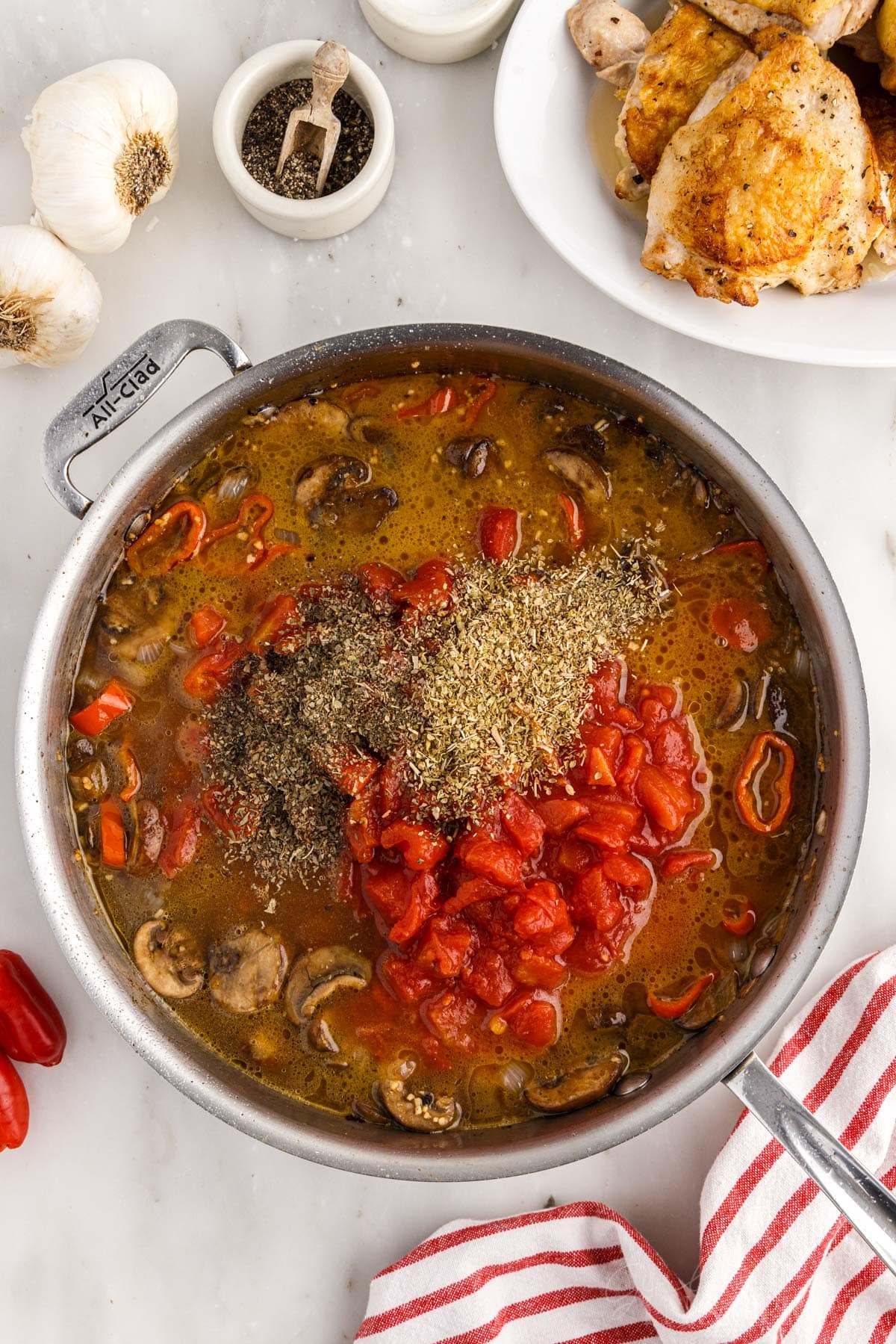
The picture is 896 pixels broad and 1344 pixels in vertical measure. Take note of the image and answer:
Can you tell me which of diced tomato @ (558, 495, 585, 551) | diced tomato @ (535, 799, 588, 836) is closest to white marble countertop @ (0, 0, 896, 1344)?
diced tomato @ (558, 495, 585, 551)

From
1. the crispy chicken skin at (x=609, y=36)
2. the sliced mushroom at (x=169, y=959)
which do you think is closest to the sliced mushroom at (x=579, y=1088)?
the sliced mushroom at (x=169, y=959)

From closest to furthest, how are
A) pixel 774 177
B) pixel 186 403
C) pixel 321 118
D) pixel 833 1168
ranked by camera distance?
pixel 833 1168
pixel 774 177
pixel 321 118
pixel 186 403

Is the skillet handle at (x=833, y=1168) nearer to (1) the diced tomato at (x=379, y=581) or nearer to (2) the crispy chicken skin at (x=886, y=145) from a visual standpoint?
(1) the diced tomato at (x=379, y=581)

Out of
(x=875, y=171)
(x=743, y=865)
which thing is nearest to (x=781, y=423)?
(x=875, y=171)

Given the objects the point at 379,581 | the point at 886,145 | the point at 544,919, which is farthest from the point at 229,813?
the point at 886,145

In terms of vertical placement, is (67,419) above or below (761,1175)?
above

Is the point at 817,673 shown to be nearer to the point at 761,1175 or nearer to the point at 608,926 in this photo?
the point at 608,926

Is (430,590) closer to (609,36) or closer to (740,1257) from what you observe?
(609,36)
